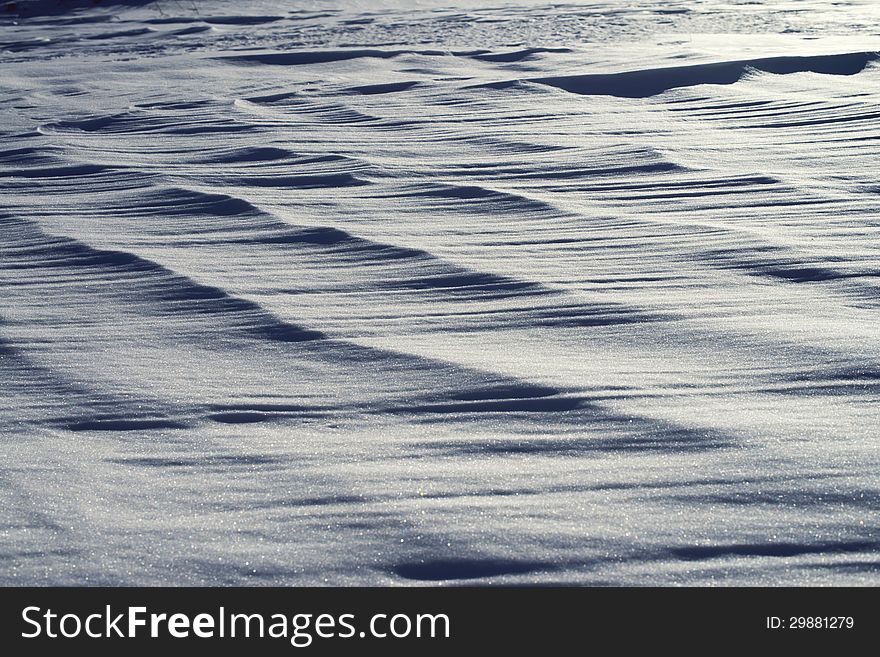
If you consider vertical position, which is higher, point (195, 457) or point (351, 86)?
point (351, 86)

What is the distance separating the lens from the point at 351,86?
4.40m

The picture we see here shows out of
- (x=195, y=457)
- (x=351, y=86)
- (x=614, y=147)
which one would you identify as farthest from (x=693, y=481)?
(x=351, y=86)

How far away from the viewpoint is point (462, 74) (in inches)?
182

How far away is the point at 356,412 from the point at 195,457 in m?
0.24

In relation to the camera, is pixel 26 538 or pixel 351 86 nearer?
pixel 26 538

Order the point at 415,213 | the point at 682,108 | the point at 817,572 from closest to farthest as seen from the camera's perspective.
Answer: the point at 817,572 < the point at 415,213 < the point at 682,108

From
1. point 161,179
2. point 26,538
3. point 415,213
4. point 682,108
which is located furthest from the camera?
point 682,108

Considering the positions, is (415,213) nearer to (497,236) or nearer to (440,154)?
(497,236)

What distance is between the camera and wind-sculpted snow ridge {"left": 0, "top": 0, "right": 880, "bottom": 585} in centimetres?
118

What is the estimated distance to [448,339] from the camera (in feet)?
5.79

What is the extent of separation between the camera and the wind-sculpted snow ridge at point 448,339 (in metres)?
1.18

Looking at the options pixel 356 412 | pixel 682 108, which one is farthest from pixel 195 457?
pixel 682 108

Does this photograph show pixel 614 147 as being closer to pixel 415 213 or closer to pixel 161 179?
pixel 415 213
